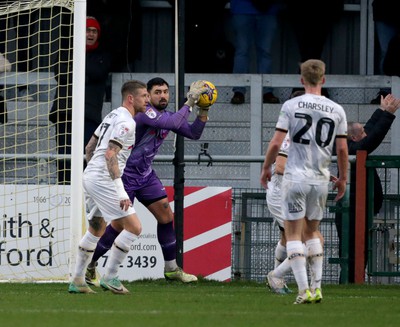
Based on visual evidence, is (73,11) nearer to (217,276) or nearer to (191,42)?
(217,276)

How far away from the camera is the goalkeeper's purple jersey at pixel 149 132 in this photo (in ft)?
45.8

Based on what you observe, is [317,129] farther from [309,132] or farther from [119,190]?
[119,190]

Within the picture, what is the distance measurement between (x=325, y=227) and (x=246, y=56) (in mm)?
4165

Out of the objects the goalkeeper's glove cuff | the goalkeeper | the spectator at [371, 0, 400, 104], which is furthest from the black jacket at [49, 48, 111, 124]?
the goalkeeper's glove cuff

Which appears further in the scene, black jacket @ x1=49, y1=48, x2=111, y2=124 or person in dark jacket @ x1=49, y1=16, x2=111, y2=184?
black jacket @ x1=49, y1=48, x2=111, y2=124

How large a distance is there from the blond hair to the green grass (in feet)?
6.14

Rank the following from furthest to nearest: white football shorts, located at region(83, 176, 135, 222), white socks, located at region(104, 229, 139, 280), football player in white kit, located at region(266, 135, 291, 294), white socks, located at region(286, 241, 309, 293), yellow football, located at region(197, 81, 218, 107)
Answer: yellow football, located at region(197, 81, 218, 107)
football player in white kit, located at region(266, 135, 291, 294)
white socks, located at region(104, 229, 139, 280)
white football shorts, located at region(83, 176, 135, 222)
white socks, located at region(286, 241, 309, 293)

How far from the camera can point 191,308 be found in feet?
34.4

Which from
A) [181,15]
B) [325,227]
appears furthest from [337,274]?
[181,15]

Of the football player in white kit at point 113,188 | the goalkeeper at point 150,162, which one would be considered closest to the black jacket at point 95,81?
the goalkeeper at point 150,162

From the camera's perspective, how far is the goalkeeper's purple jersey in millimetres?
13953

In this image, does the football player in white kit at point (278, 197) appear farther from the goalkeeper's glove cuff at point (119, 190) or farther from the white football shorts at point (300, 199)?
the white football shorts at point (300, 199)

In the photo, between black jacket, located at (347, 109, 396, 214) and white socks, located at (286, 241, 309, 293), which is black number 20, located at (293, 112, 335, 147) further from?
black jacket, located at (347, 109, 396, 214)

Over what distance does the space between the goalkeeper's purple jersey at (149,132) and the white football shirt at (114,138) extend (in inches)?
60.1
